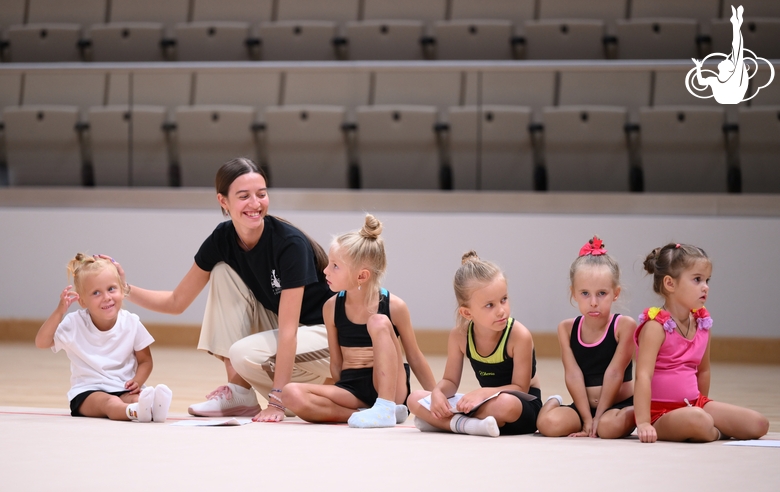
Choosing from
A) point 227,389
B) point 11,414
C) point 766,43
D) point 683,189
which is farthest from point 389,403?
point 766,43

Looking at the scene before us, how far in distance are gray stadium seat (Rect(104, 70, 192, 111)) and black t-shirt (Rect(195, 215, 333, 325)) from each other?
2.66 metres

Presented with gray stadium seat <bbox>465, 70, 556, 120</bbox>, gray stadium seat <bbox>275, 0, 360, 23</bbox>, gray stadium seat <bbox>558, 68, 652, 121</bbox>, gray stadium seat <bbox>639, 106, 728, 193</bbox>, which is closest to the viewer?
gray stadium seat <bbox>639, 106, 728, 193</bbox>

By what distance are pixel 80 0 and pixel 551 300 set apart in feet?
13.7

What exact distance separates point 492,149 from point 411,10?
1.66 m

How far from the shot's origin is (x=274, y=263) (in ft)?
8.48

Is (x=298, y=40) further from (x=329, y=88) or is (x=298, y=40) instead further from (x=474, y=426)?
(x=474, y=426)

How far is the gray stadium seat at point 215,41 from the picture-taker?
231 inches

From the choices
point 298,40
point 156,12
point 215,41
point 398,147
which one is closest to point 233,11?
point 215,41

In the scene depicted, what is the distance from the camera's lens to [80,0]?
634 cm

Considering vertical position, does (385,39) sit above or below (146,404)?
above

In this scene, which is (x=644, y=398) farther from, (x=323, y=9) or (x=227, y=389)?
(x=323, y=9)

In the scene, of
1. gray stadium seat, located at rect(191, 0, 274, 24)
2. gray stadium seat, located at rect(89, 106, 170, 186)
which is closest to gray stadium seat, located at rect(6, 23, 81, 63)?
gray stadium seat, located at rect(191, 0, 274, 24)

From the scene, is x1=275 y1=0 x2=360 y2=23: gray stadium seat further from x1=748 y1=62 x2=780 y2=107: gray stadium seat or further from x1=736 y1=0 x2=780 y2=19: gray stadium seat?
x1=748 y1=62 x2=780 y2=107: gray stadium seat

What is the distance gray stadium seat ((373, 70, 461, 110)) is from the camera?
4938 millimetres
